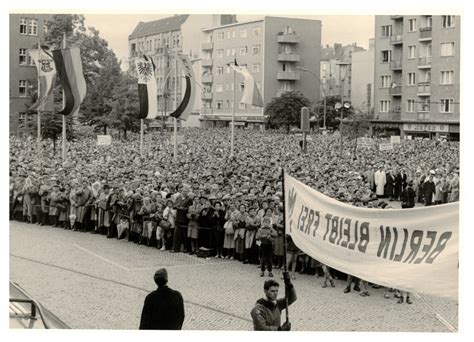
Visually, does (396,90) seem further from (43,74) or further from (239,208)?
(239,208)

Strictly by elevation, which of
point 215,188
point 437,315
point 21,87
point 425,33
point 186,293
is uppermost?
point 425,33

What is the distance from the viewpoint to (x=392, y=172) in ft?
92.2

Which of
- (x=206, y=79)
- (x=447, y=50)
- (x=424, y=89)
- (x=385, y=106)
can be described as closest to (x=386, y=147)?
(x=447, y=50)

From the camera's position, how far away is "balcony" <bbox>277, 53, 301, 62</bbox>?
5780 cm

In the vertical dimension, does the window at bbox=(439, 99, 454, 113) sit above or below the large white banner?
above

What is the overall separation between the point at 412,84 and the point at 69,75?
2326 cm

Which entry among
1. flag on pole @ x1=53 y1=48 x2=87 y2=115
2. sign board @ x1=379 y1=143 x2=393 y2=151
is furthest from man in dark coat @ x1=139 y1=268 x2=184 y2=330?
sign board @ x1=379 y1=143 x2=393 y2=151

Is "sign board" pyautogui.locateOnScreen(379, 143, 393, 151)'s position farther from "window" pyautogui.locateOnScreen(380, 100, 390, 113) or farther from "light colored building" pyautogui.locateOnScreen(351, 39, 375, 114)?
"light colored building" pyautogui.locateOnScreen(351, 39, 375, 114)

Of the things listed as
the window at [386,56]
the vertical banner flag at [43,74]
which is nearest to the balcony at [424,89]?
the window at [386,56]

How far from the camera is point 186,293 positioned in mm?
14297

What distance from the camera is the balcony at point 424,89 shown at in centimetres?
3766

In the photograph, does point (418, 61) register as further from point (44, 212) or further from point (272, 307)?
point (272, 307)

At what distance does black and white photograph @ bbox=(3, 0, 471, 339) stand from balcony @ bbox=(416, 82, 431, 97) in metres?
0.34
